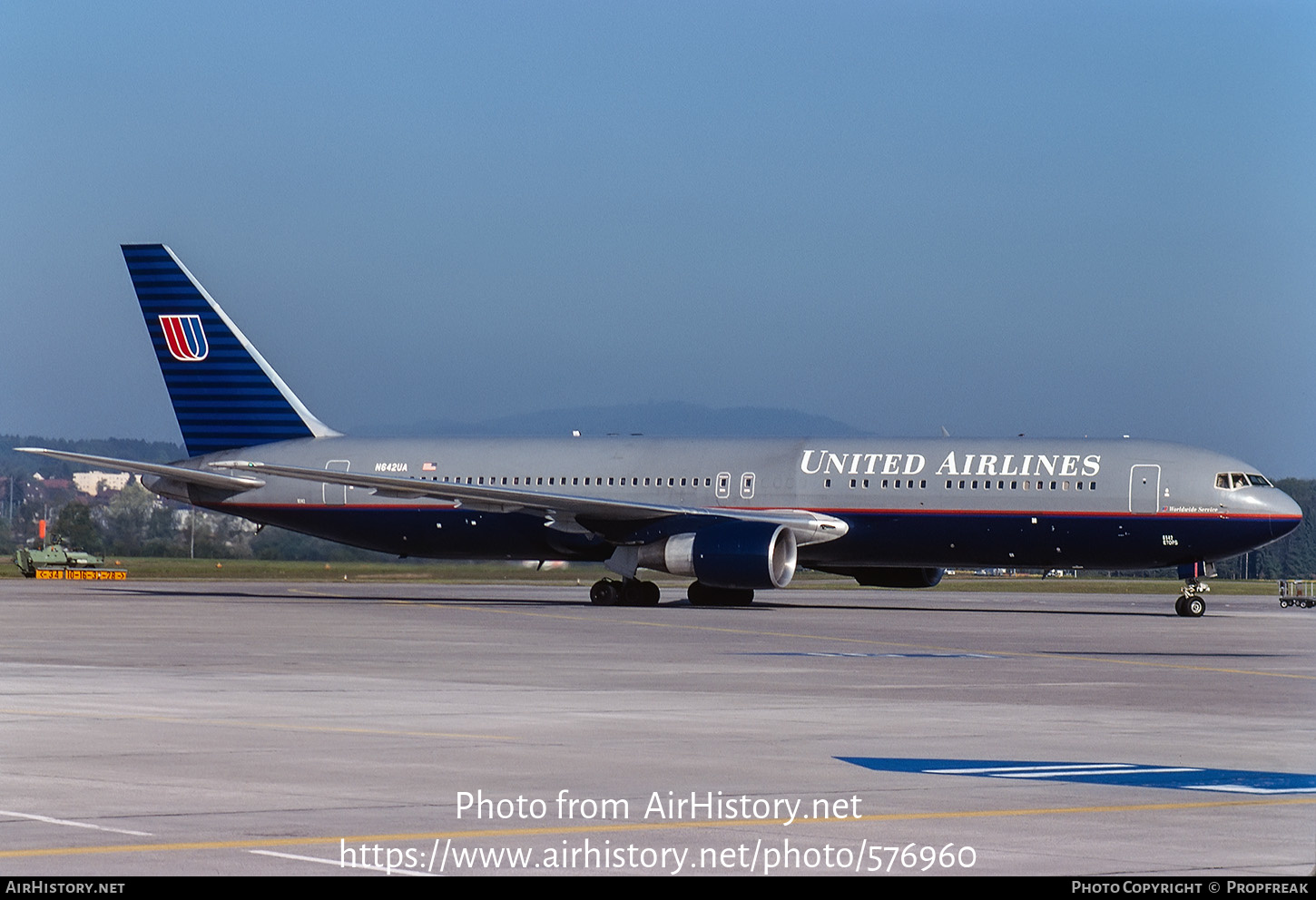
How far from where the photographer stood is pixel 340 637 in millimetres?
30359

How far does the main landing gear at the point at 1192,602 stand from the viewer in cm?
4253

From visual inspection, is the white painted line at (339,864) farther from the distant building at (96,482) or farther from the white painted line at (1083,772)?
the distant building at (96,482)

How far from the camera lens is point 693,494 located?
45875 mm

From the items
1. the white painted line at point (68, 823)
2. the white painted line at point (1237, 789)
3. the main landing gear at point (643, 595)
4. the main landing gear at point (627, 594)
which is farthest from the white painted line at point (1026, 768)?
the main landing gear at point (627, 594)

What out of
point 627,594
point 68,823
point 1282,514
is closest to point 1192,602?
point 1282,514

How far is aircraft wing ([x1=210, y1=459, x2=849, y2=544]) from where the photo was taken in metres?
43.7

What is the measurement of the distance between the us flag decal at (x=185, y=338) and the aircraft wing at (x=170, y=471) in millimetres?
3152

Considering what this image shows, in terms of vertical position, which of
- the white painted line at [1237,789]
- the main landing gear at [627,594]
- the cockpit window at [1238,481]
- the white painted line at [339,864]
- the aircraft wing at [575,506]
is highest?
the cockpit window at [1238,481]

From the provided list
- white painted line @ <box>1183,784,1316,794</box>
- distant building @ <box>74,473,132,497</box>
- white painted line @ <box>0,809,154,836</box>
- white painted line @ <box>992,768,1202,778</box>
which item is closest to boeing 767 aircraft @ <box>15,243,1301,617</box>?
distant building @ <box>74,473,132,497</box>

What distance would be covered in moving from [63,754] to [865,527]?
101ft

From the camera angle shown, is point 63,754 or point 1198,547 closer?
point 63,754

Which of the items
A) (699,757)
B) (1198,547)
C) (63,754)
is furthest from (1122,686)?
(1198,547)
